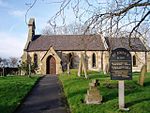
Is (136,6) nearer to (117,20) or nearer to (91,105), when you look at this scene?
(117,20)

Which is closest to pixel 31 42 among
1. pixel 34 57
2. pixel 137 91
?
pixel 34 57

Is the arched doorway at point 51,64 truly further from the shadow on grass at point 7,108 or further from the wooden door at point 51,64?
the shadow on grass at point 7,108

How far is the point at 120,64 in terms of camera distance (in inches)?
597

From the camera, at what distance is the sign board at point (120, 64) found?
15070mm

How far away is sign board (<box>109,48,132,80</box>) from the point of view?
15070 mm

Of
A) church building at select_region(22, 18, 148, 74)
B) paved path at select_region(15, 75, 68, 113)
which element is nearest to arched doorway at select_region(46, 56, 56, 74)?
church building at select_region(22, 18, 148, 74)

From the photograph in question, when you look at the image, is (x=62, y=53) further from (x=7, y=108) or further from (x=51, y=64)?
(x=7, y=108)

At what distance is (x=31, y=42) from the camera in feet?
200

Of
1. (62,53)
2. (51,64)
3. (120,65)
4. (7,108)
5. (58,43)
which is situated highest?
(58,43)

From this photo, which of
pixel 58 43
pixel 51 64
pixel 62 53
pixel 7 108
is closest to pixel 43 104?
pixel 7 108

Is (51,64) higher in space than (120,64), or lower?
higher

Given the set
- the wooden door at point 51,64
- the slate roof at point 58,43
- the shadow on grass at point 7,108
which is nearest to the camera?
the shadow on grass at point 7,108


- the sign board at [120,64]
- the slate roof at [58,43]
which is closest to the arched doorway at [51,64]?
the slate roof at [58,43]

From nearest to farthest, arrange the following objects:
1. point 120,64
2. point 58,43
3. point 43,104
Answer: point 120,64
point 43,104
point 58,43
